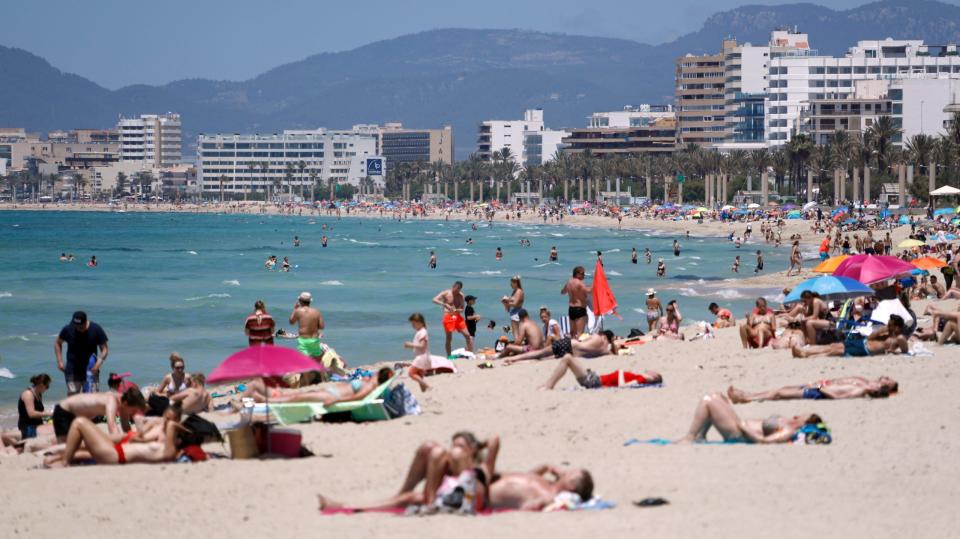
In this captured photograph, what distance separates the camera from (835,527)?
29.0ft

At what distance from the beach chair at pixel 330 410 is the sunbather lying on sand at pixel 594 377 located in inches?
84.5

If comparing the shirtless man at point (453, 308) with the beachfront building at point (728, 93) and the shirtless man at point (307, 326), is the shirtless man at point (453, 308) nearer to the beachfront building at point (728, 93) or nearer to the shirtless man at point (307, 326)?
the shirtless man at point (307, 326)

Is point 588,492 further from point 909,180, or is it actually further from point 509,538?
point 909,180

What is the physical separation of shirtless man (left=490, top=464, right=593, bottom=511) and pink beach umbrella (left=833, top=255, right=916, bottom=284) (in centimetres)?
1122

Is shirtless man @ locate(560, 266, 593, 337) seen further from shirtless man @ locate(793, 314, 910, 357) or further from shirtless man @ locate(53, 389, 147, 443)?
shirtless man @ locate(53, 389, 147, 443)

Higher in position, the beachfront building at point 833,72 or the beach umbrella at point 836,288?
the beachfront building at point 833,72

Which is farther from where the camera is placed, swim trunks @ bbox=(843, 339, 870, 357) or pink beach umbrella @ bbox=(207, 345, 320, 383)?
swim trunks @ bbox=(843, 339, 870, 357)

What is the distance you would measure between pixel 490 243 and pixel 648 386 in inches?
2781

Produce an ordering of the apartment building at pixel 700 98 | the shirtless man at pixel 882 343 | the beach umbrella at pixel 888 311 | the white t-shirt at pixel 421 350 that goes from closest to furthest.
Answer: the shirtless man at pixel 882 343 < the white t-shirt at pixel 421 350 < the beach umbrella at pixel 888 311 < the apartment building at pixel 700 98

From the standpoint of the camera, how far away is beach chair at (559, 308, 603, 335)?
18.7 meters

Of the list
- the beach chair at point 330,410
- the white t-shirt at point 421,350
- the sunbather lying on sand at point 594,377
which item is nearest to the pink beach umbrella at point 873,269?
the sunbather lying on sand at point 594,377

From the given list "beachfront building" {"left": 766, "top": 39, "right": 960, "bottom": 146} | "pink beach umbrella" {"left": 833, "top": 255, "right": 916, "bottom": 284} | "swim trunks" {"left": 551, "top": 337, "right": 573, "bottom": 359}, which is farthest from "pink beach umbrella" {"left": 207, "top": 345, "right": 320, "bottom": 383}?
"beachfront building" {"left": 766, "top": 39, "right": 960, "bottom": 146}

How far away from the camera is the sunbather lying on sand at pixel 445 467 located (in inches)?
358

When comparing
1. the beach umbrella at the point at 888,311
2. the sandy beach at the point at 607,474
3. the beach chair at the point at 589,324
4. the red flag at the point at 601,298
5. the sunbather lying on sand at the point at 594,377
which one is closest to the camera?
the sandy beach at the point at 607,474
